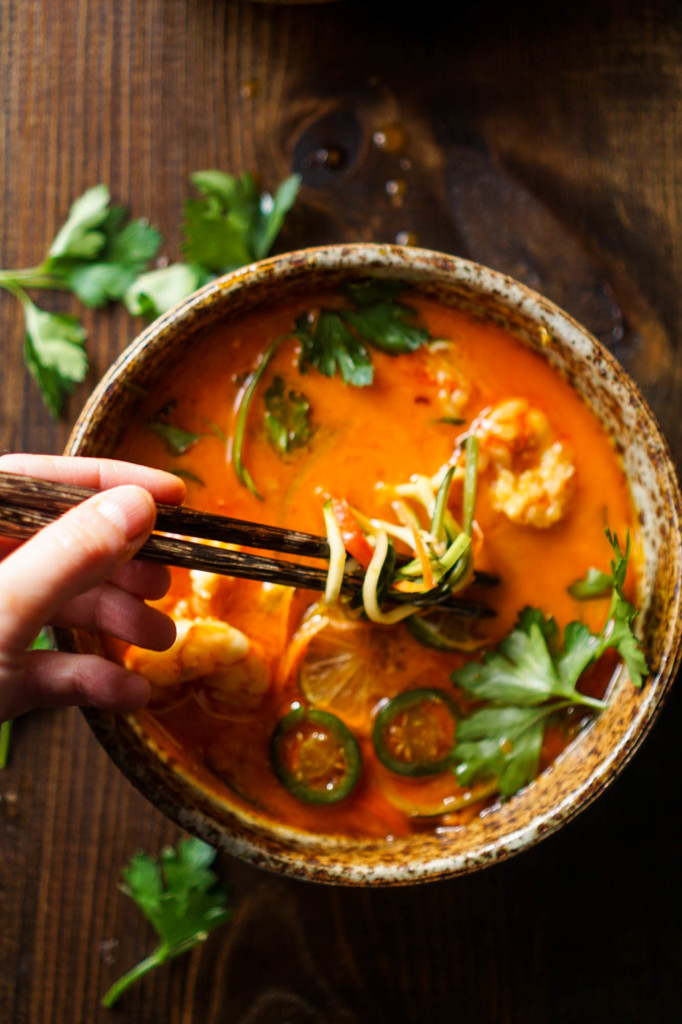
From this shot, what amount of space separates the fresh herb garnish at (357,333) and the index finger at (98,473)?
17.7 inches

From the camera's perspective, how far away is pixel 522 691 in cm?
179

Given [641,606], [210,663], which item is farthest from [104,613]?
[641,606]

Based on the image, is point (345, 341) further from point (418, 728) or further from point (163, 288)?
point (418, 728)

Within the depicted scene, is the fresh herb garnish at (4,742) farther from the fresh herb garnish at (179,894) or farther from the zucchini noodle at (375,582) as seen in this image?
the zucchini noodle at (375,582)

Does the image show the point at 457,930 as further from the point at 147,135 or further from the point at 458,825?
the point at 147,135

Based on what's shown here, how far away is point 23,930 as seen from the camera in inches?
81.7

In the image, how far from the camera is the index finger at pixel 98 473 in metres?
Result: 1.62

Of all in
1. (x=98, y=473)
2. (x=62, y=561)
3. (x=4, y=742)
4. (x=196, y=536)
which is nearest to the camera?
(x=62, y=561)

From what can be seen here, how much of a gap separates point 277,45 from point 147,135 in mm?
387

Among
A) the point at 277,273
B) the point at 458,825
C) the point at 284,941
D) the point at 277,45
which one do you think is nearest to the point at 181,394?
the point at 277,273

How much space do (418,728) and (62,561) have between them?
957 millimetres

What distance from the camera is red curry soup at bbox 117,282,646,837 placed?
184 centimetres

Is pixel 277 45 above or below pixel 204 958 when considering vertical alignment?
above

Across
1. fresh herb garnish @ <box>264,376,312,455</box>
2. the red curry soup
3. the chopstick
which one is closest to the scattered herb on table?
the red curry soup
